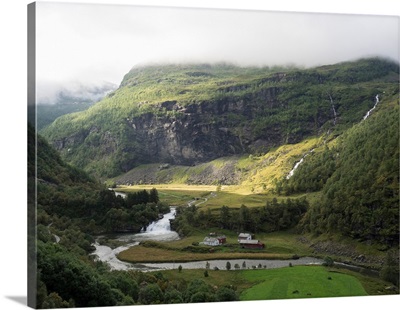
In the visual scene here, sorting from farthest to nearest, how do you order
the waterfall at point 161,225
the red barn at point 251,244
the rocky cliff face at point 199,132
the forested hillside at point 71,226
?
the rocky cliff face at point 199,132 < the red barn at point 251,244 < the waterfall at point 161,225 < the forested hillside at point 71,226

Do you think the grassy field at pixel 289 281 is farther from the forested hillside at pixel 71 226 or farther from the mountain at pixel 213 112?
the mountain at pixel 213 112

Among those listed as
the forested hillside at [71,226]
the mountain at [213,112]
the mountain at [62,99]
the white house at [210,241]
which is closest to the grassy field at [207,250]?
the white house at [210,241]

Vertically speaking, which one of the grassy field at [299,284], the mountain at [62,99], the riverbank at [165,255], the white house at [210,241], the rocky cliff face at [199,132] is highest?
the mountain at [62,99]

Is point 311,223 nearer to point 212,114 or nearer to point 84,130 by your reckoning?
point 212,114

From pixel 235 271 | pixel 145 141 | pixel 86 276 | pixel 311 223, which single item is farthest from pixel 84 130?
pixel 311 223

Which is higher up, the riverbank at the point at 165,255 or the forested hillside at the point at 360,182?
the forested hillside at the point at 360,182

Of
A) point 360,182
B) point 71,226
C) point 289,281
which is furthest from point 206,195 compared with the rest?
point 360,182

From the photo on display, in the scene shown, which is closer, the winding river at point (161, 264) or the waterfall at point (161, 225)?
the winding river at point (161, 264)
